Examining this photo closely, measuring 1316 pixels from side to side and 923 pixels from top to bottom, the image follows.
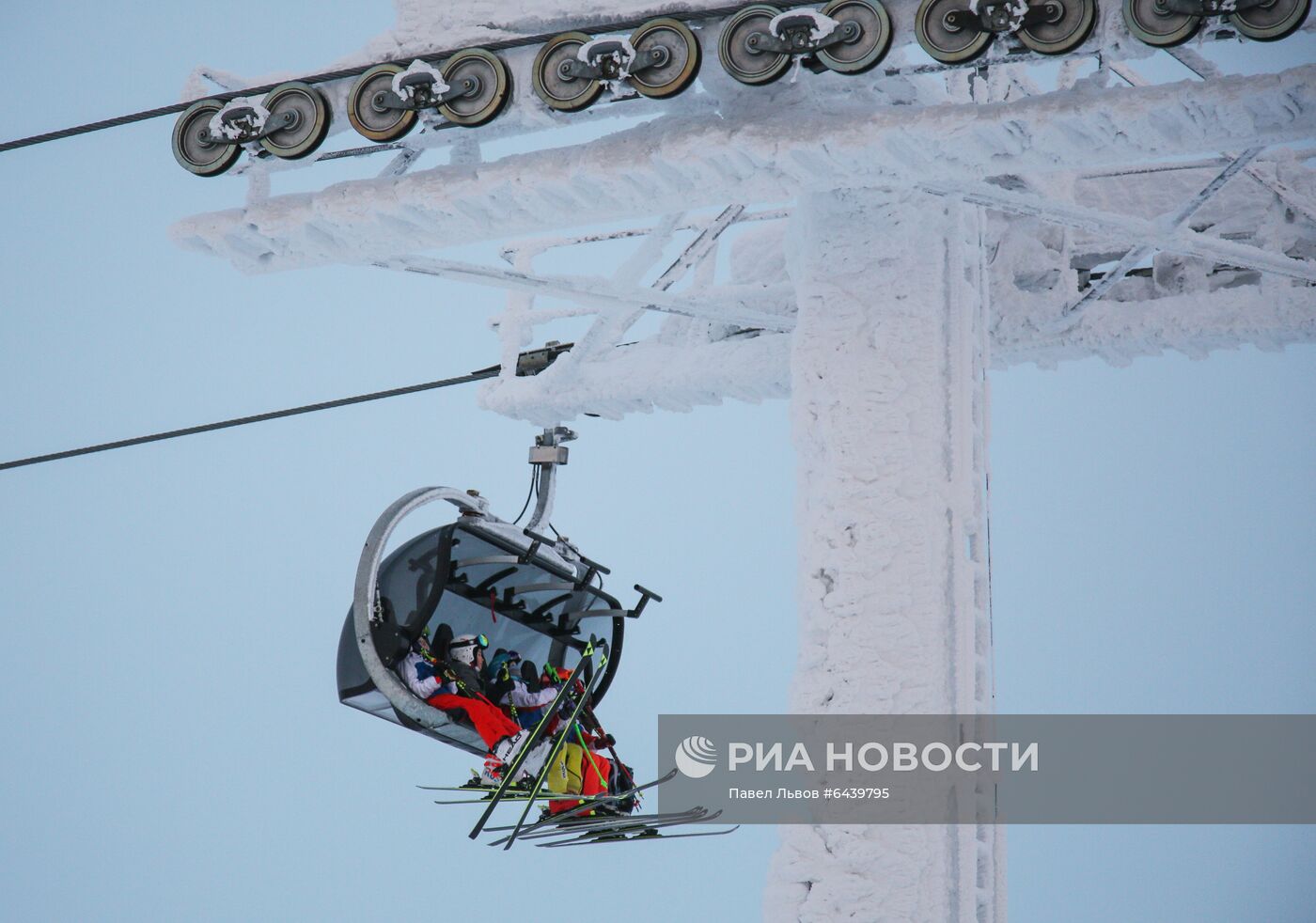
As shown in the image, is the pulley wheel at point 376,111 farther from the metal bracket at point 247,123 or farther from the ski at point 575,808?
the ski at point 575,808

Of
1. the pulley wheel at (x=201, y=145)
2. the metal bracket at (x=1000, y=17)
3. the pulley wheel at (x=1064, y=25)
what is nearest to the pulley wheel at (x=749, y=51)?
the metal bracket at (x=1000, y=17)

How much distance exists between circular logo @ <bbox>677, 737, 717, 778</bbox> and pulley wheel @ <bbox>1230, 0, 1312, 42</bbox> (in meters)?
3.98

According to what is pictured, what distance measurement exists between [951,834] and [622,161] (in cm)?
294

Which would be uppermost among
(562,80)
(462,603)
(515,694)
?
(562,80)

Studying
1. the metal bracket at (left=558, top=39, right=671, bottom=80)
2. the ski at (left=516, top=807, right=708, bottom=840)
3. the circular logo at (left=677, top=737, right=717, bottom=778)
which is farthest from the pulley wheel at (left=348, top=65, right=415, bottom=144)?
the ski at (left=516, top=807, right=708, bottom=840)

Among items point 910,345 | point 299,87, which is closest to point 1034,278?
point 910,345

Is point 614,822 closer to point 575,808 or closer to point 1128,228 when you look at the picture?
point 575,808

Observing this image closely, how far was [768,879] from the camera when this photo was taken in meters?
6.70

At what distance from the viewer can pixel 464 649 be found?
358 inches

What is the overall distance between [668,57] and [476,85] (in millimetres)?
829

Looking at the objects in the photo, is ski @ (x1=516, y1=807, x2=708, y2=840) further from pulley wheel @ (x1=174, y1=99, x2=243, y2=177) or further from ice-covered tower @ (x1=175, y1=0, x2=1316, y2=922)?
pulley wheel @ (x1=174, y1=99, x2=243, y2=177)

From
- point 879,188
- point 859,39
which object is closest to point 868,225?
point 879,188

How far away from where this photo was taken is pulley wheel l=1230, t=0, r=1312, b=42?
6.11m

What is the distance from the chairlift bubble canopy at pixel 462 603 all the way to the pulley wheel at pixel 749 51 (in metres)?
3.12
